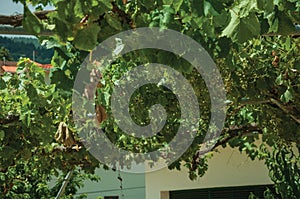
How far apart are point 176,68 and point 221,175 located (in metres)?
10.6

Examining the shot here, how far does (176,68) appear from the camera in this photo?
3.43 metres

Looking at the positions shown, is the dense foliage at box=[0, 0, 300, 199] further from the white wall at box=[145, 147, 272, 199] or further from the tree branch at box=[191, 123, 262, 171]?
the white wall at box=[145, 147, 272, 199]

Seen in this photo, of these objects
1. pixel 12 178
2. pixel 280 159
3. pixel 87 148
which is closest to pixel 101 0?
pixel 87 148

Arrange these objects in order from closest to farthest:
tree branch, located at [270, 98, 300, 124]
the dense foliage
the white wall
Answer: the dense foliage → tree branch, located at [270, 98, 300, 124] → the white wall

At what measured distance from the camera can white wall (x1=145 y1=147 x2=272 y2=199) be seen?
1377 cm

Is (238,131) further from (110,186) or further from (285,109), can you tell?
(110,186)

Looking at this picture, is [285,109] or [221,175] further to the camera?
[221,175]

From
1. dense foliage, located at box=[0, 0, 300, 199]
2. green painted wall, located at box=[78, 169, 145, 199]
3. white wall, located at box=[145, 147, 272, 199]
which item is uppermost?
green painted wall, located at box=[78, 169, 145, 199]

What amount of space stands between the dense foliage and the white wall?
12.9 ft

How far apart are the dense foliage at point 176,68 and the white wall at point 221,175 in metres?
3.92

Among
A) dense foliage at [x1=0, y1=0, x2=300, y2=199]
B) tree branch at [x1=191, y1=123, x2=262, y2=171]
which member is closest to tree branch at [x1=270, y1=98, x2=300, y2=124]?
dense foliage at [x1=0, y1=0, x2=300, y2=199]

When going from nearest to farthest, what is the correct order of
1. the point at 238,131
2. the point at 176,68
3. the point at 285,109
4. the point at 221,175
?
the point at 176,68 → the point at 285,109 → the point at 238,131 → the point at 221,175

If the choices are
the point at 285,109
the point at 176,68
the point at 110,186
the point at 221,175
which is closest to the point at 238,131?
the point at 285,109

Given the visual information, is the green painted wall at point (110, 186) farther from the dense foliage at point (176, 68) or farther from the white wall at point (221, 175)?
the dense foliage at point (176, 68)
